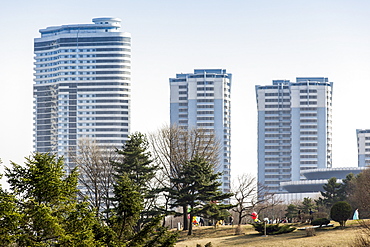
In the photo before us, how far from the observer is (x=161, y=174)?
270 ft

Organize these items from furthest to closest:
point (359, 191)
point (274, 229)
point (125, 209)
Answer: point (359, 191)
point (274, 229)
point (125, 209)

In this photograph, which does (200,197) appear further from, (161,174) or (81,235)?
(81,235)

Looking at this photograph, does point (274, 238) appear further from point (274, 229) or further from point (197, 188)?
point (197, 188)

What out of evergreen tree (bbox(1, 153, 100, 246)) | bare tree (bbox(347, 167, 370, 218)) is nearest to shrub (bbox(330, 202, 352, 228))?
bare tree (bbox(347, 167, 370, 218))

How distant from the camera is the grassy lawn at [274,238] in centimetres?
5184

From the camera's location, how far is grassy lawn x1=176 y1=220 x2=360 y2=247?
5184cm

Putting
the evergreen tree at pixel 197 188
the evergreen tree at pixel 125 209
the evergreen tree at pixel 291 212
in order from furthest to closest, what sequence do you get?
the evergreen tree at pixel 291 212 < the evergreen tree at pixel 197 188 < the evergreen tree at pixel 125 209

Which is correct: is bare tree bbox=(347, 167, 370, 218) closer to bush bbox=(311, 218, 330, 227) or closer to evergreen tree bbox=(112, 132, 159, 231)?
bush bbox=(311, 218, 330, 227)

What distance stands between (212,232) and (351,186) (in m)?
34.3

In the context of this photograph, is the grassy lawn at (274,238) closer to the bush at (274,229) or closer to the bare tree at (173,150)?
the bush at (274,229)

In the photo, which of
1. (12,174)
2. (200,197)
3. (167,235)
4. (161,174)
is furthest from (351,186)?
(12,174)

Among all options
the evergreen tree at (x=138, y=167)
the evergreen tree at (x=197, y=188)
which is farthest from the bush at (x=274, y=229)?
the evergreen tree at (x=138, y=167)

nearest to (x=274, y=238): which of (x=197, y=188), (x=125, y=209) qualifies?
(x=197, y=188)

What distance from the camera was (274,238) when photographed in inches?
2263
